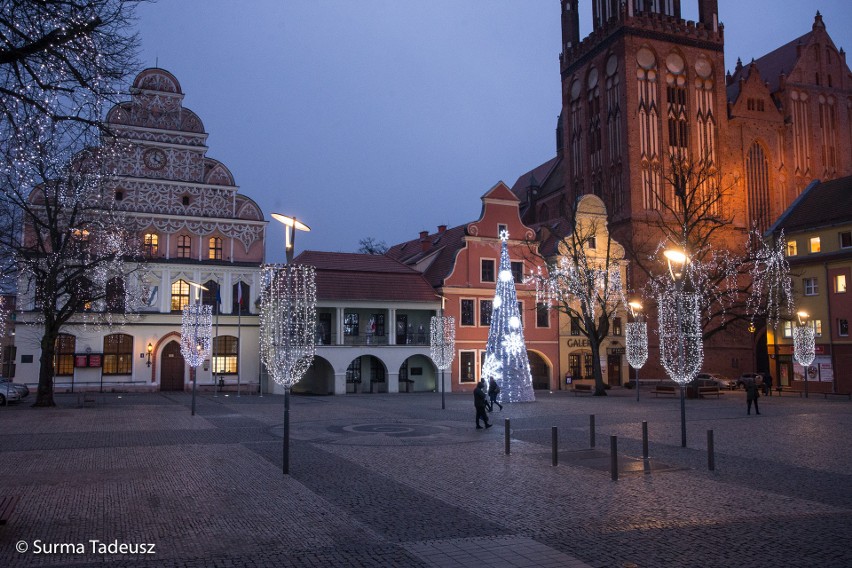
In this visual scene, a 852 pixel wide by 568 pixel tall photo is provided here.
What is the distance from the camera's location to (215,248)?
48594 millimetres

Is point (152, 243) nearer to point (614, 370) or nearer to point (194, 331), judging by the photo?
point (194, 331)

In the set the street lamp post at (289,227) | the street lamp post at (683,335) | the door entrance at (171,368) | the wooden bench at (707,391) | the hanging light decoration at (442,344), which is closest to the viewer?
the street lamp post at (289,227)

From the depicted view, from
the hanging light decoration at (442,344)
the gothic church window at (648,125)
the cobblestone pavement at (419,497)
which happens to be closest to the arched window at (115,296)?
the cobblestone pavement at (419,497)

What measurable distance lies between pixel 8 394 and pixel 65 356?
9.97 meters

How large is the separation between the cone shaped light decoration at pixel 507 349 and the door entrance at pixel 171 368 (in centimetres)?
2348

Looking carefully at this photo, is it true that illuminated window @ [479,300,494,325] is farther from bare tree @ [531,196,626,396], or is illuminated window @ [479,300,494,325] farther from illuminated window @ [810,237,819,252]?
illuminated window @ [810,237,819,252]

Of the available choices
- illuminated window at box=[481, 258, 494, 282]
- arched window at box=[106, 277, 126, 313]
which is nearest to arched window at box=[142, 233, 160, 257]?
arched window at box=[106, 277, 126, 313]

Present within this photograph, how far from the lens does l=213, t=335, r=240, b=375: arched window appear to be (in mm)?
47188

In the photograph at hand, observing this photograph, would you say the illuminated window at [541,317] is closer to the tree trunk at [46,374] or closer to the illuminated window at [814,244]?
the illuminated window at [814,244]

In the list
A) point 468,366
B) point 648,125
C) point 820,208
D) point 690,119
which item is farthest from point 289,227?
point 690,119

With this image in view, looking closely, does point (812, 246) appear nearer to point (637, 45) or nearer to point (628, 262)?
point (628, 262)

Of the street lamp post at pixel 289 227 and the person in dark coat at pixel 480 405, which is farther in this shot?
the person in dark coat at pixel 480 405

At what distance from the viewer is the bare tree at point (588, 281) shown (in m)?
42.7

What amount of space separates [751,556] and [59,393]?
1672 inches
